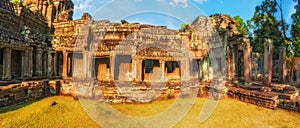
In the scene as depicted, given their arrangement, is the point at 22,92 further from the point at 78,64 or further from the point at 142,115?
the point at 78,64

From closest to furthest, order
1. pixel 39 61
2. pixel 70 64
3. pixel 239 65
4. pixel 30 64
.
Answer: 1. pixel 30 64
2. pixel 39 61
3. pixel 70 64
4. pixel 239 65

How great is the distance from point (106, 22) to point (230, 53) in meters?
12.4

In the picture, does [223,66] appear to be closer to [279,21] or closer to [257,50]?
[257,50]

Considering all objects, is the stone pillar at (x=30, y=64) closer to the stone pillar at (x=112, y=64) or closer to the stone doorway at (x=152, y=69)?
the stone pillar at (x=112, y=64)

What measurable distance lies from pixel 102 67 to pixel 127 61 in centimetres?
252

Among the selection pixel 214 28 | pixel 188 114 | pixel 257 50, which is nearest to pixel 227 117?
pixel 188 114

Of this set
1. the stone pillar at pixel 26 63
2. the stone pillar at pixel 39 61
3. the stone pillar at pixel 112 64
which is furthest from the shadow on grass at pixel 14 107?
the stone pillar at pixel 112 64

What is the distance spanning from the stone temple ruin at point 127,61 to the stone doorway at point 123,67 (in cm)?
9

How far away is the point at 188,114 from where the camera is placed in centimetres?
1062

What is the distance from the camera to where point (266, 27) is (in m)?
27.5

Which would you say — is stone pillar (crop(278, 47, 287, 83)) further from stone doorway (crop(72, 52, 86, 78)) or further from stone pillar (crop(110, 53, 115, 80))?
stone doorway (crop(72, 52, 86, 78))

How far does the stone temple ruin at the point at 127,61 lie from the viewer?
12859 mm

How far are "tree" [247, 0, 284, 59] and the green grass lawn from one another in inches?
765

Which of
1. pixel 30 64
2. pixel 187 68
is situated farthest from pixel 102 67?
pixel 187 68
